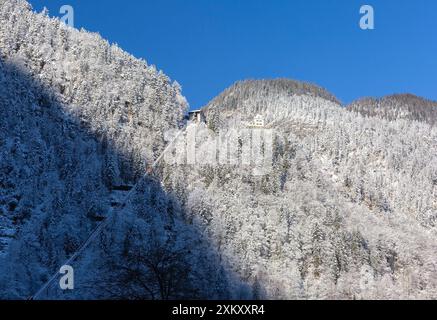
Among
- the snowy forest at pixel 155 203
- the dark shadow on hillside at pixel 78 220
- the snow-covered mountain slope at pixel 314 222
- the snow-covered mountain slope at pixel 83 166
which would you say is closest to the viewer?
the dark shadow on hillside at pixel 78 220

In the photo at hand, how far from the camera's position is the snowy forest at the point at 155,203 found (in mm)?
89125

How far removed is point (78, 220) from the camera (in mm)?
98875

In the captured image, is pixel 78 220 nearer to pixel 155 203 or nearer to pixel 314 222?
pixel 155 203

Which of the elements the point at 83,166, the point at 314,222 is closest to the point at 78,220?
the point at 83,166

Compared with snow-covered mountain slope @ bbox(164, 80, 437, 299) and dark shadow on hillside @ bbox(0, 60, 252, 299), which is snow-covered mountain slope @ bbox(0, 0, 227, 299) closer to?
dark shadow on hillside @ bbox(0, 60, 252, 299)

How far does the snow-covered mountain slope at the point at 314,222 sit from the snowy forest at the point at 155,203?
1.23ft

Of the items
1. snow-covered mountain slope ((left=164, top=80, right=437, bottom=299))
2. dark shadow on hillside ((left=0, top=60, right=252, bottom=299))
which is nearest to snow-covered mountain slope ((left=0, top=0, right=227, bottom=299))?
dark shadow on hillside ((left=0, top=60, right=252, bottom=299))

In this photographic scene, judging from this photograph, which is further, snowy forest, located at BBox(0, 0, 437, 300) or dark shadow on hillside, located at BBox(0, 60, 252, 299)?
snowy forest, located at BBox(0, 0, 437, 300)

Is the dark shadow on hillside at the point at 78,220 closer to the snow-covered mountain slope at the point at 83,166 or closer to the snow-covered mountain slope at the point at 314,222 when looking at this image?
the snow-covered mountain slope at the point at 83,166

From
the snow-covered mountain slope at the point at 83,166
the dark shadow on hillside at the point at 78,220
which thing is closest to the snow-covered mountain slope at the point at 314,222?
the dark shadow on hillside at the point at 78,220

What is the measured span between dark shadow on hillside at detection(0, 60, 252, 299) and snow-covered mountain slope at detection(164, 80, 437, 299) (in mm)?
7574

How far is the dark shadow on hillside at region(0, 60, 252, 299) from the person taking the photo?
259ft

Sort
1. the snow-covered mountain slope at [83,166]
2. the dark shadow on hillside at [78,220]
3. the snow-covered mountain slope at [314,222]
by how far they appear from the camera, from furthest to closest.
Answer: the snow-covered mountain slope at [314,222]
the snow-covered mountain slope at [83,166]
the dark shadow on hillside at [78,220]

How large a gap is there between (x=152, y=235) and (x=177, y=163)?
3761cm
